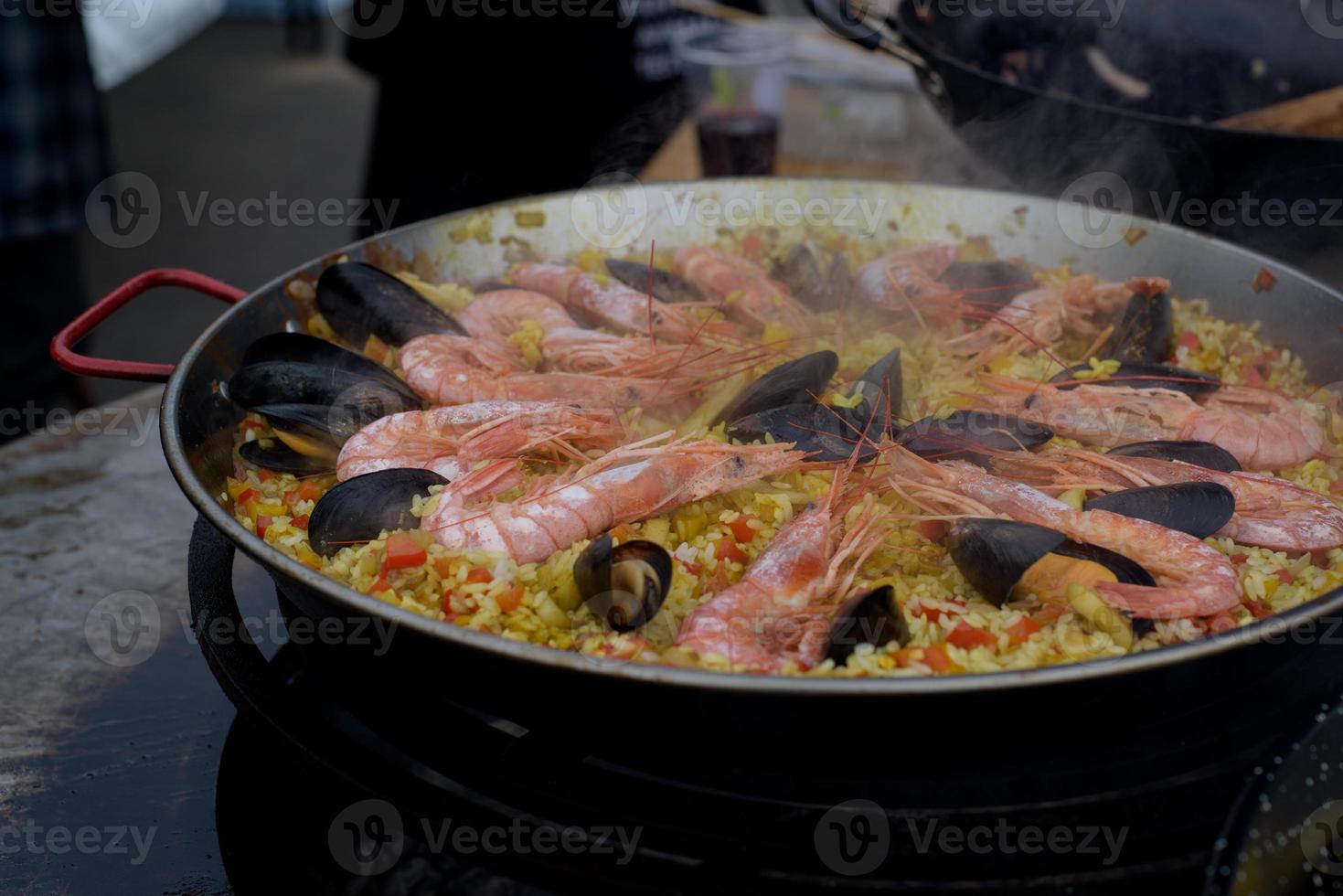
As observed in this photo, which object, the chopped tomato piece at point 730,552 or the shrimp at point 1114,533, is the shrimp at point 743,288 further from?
the chopped tomato piece at point 730,552

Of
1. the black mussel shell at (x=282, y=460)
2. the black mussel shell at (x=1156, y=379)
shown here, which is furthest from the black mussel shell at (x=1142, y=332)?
the black mussel shell at (x=282, y=460)

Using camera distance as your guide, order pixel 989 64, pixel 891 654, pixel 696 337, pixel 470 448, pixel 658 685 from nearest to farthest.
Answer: pixel 658 685 → pixel 891 654 → pixel 470 448 → pixel 696 337 → pixel 989 64

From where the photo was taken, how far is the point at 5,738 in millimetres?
2252

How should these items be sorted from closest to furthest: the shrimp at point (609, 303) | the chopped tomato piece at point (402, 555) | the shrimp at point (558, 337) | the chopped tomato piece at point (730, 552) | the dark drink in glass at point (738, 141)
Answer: the chopped tomato piece at point (402, 555), the chopped tomato piece at point (730, 552), the shrimp at point (558, 337), the shrimp at point (609, 303), the dark drink in glass at point (738, 141)

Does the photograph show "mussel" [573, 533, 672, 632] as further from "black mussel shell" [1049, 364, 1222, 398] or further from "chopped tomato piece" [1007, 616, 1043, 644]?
"black mussel shell" [1049, 364, 1222, 398]

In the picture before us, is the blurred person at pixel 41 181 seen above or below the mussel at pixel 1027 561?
below

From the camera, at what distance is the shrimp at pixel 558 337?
2.63 metres

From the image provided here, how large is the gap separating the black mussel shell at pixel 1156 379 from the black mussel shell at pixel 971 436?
28cm

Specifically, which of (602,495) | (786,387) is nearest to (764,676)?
(602,495)

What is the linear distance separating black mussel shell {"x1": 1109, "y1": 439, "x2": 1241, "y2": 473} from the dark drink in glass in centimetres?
234

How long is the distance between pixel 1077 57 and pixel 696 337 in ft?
7.92

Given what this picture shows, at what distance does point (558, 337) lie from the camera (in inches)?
108

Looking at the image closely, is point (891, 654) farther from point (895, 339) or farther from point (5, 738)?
point (5, 738)

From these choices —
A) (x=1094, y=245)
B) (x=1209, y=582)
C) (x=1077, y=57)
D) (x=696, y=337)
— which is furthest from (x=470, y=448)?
(x=1077, y=57)
